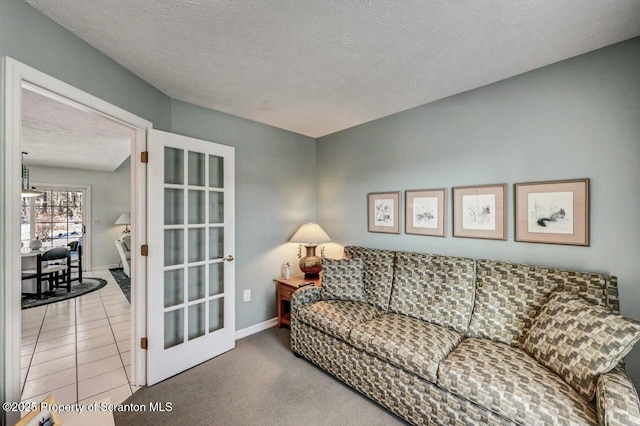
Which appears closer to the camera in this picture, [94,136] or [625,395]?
[625,395]

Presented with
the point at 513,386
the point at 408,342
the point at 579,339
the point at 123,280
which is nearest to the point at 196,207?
the point at 408,342

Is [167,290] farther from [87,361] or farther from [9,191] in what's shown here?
[9,191]

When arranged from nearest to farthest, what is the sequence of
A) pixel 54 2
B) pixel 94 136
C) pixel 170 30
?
1. pixel 54 2
2. pixel 170 30
3. pixel 94 136

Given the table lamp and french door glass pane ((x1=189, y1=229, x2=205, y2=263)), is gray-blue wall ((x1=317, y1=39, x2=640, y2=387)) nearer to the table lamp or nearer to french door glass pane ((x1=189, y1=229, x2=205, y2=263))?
the table lamp

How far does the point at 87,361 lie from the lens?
252cm

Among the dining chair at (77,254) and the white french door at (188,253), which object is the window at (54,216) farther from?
the white french door at (188,253)

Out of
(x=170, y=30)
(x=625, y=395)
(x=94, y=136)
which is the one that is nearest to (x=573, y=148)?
(x=625, y=395)

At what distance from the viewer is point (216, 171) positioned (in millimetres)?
2701

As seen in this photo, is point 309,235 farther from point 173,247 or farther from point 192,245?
point 173,247

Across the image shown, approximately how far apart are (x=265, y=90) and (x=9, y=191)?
178cm

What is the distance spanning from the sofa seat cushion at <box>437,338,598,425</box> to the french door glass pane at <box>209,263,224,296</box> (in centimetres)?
212

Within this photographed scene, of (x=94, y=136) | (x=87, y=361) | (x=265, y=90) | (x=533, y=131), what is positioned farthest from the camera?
(x=94, y=136)

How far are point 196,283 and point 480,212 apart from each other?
2730 mm

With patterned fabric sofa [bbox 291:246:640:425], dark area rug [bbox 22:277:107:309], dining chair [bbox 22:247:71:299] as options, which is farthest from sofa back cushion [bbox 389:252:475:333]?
dining chair [bbox 22:247:71:299]
